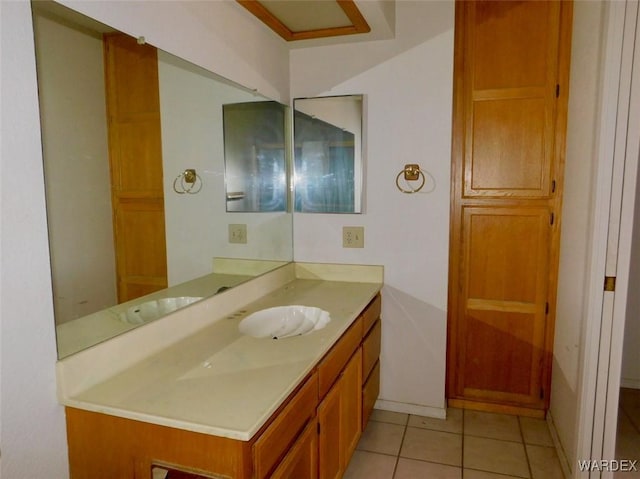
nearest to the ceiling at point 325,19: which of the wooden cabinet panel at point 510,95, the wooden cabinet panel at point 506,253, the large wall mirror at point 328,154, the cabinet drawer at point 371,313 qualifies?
the large wall mirror at point 328,154

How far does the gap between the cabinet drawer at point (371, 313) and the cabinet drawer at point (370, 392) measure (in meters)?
0.28

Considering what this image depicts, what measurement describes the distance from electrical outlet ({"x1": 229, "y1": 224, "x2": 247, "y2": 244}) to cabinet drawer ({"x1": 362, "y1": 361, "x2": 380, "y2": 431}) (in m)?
0.95

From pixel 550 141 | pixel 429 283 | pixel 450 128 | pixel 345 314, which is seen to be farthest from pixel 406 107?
pixel 345 314

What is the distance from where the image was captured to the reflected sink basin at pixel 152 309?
1.43 metres

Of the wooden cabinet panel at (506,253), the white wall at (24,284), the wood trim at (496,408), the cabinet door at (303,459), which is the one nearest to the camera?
the white wall at (24,284)

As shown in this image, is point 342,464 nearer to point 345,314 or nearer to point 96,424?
point 345,314

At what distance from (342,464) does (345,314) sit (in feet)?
2.02

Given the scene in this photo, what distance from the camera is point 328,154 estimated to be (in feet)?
8.54

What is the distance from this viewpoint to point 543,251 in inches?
100

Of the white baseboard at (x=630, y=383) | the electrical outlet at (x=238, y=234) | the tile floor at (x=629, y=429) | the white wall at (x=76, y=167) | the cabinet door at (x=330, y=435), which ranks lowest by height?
the tile floor at (x=629, y=429)

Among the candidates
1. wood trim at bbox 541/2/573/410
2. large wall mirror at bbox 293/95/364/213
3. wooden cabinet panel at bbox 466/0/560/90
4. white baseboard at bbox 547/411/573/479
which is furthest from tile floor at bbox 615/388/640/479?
wooden cabinet panel at bbox 466/0/560/90

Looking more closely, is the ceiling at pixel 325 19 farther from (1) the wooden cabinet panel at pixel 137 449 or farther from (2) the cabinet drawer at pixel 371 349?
(1) the wooden cabinet panel at pixel 137 449

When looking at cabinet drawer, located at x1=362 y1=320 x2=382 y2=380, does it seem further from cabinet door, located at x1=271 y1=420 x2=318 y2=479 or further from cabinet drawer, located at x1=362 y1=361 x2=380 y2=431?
cabinet door, located at x1=271 y1=420 x2=318 y2=479

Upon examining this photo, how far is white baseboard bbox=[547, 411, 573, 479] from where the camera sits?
82.0 inches
